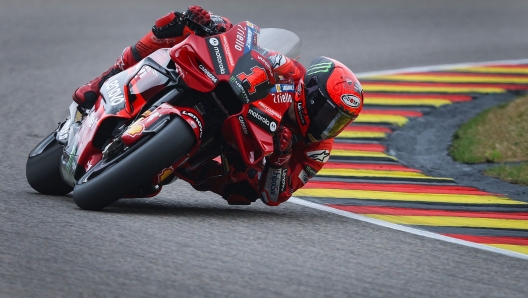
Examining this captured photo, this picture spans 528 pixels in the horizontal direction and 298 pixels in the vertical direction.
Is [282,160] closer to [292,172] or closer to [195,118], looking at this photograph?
[292,172]

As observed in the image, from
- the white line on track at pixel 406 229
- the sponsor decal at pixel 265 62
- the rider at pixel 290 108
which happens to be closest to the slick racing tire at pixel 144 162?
the sponsor decal at pixel 265 62

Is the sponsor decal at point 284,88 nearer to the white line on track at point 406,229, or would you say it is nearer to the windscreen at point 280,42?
the windscreen at point 280,42

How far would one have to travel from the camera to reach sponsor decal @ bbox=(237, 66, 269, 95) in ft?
16.1

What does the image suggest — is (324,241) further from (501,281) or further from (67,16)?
(67,16)

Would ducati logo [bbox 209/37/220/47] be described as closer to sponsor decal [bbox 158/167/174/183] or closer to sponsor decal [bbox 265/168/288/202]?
sponsor decal [bbox 158/167/174/183]

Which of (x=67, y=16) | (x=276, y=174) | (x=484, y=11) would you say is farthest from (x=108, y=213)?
(x=484, y=11)

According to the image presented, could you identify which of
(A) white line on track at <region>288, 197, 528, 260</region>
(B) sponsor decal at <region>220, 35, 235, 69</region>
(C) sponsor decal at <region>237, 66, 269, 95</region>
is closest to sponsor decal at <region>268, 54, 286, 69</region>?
(C) sponsor decal at <region>237, 66, 269, 95</region>

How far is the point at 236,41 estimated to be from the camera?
509cm

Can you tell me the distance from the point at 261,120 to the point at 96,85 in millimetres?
1320

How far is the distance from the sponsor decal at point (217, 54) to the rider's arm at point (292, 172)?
0.77 m

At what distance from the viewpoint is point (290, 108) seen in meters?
5.34

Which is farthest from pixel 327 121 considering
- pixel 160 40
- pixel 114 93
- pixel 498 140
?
pixel 498 140

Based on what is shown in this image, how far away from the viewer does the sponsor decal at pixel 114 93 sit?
16.9ft

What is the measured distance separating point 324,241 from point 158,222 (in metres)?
0.94
